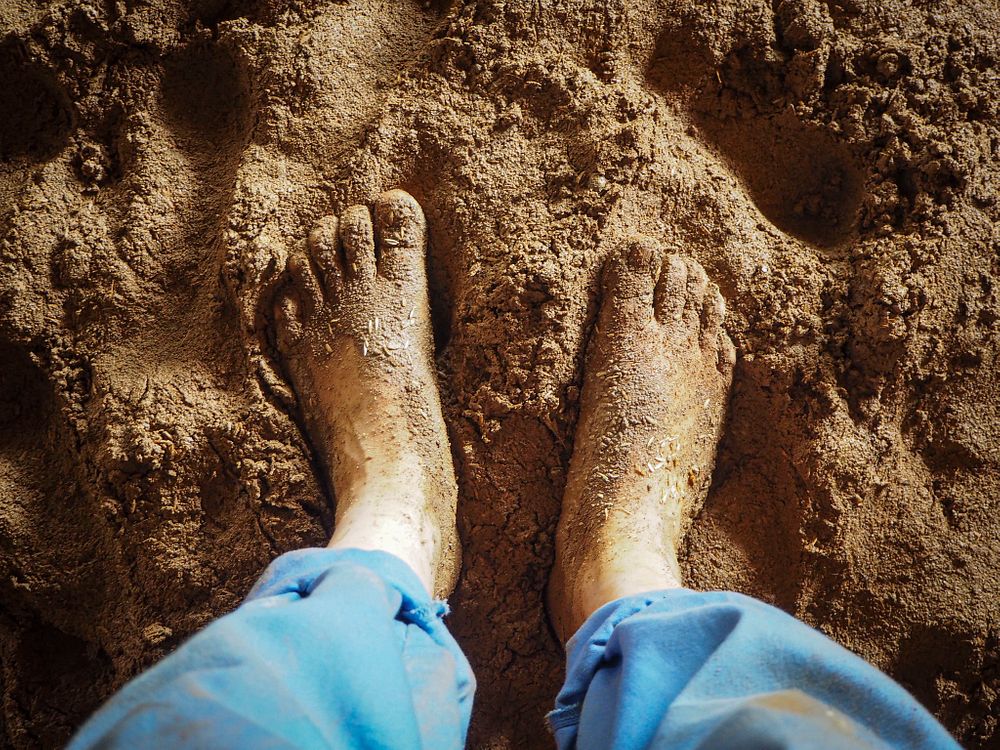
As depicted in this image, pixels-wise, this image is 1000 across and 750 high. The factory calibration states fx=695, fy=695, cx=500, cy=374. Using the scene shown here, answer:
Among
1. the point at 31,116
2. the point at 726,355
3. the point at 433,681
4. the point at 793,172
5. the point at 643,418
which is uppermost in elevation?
the point at 793,172

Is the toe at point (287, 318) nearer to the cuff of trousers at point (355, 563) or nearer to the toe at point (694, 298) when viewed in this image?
the cuff of trousers at point (355, 563)

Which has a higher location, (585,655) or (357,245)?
(357,245)

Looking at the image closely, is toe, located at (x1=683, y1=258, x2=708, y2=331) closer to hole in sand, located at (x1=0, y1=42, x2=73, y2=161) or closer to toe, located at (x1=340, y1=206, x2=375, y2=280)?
toe, located at (x1=340, y1=206, x2=375, y2=280)

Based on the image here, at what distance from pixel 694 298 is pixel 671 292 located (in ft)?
0.13

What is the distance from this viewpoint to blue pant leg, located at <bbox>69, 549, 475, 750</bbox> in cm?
50

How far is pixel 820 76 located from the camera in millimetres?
1154

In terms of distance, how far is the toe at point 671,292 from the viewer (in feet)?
3.63

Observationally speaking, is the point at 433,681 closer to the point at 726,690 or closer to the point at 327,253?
the point at 726,690

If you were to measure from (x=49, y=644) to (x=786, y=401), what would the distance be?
1.25 m

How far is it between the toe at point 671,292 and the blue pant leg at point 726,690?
470 millimetres

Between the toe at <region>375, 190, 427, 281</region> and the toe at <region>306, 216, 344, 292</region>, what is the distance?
7 centimetres

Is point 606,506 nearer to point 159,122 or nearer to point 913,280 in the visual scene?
point 913,280

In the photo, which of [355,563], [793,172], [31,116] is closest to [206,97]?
[31,116]

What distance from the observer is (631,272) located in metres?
1.09
